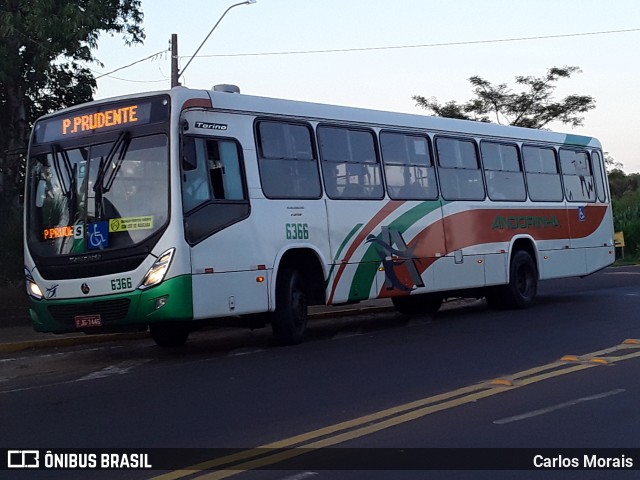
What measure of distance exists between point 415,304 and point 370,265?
3829 mm

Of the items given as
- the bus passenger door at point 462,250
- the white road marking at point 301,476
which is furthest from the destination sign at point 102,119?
the white road marking at point 301,476

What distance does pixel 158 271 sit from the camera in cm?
1138

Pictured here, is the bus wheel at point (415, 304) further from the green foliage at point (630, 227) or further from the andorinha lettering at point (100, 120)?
the green foliage at point (630, 227)

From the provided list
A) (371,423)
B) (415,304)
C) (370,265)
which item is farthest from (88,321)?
(415,304)

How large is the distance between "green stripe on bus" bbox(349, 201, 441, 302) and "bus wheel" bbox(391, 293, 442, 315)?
261 centimetres

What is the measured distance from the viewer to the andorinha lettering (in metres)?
11.8

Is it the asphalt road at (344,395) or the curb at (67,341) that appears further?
the curb at (67,341)

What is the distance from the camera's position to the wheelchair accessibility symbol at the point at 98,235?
11.7m

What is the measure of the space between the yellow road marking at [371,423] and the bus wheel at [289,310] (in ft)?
11.8

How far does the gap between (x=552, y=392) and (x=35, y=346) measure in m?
7.66

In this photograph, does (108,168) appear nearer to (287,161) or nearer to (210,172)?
(210,172)

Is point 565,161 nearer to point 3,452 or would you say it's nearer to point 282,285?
point 282,285

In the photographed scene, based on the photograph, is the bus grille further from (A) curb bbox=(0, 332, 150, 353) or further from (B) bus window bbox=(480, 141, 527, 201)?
(B) bus window bbox=(480, 141, 527, 201)

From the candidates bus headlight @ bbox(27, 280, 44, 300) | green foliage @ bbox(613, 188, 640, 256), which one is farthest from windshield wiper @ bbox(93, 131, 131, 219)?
green foliage @ bbox(613, 188, 640, 256)
